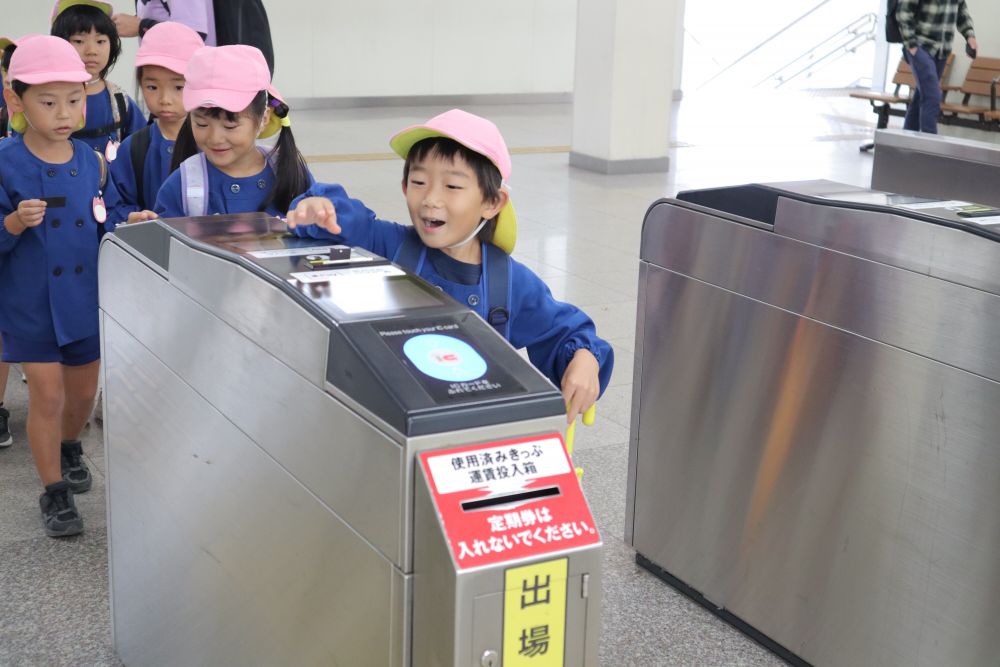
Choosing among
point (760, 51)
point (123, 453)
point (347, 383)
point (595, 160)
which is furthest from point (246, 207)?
point (760, 51)

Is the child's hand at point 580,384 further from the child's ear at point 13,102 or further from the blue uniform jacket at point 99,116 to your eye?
the blue uniform jacket at point 99,116

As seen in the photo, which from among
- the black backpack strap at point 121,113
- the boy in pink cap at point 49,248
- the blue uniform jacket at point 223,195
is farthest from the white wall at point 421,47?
the blue uniform jacket at point 223,195

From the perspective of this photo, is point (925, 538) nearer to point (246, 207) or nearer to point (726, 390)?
point (726, 390)

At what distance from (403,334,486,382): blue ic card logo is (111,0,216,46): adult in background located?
291 cm

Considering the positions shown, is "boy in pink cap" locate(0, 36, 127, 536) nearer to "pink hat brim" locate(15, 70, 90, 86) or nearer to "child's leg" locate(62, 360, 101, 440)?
"pink hat brim" locate(15, 70, 90, 86)

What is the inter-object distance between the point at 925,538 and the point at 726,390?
58 centimetres

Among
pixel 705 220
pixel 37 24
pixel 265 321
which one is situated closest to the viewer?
pixel 265 321

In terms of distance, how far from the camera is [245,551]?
1698 mm

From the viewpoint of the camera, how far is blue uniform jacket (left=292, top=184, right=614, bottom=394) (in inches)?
76.5

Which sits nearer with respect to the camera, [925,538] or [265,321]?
[265,321]

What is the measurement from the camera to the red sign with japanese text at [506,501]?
1214mm

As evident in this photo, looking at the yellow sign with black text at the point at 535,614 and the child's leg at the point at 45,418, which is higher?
the yellow sign with black text at the point at 535,614

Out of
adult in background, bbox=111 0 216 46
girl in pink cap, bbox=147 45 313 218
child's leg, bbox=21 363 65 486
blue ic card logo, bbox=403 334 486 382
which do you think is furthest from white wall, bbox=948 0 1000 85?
blue ic card logo, bbox=403 334 486 382

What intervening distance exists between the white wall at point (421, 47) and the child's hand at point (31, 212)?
9.33 meters
